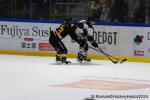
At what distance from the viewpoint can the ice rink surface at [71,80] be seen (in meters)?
10.1

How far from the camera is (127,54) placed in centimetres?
1600

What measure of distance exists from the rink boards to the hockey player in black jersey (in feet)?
2.76

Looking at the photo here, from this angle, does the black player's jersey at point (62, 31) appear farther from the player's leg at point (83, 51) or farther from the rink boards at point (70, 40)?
the rink boards at point (70, 40)

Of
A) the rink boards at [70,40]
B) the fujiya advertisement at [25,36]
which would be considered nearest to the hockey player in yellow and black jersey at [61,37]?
the rink boards at [70,40]

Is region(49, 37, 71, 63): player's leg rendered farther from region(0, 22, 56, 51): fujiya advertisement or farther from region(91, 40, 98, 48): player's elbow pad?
→ region(0, 22, 56, 51): fujiya advertisement

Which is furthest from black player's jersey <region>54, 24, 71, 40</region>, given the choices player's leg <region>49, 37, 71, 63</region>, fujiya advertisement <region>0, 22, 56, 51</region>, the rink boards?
fujiya advertisement <region>0, 22, 56, 51</region>

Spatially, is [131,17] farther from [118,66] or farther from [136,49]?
[118,66]

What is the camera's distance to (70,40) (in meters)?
17.0

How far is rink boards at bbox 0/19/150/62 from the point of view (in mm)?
15906

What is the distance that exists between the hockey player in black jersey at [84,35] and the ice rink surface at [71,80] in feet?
0.86

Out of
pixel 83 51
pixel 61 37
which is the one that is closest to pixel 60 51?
pixel 61 37

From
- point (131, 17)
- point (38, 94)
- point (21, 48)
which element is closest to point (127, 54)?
point (131, 17)

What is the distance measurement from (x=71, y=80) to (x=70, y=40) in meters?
4.82

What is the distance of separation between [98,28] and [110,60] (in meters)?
1.18
